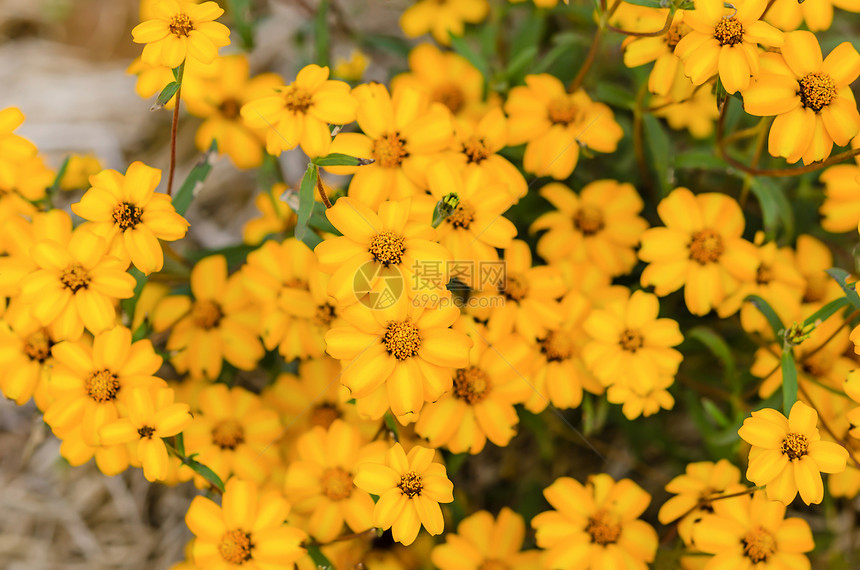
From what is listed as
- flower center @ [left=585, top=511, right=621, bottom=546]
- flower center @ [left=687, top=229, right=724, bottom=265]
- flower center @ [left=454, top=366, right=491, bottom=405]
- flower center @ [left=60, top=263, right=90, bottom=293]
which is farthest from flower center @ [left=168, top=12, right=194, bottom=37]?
flower center @ [left=585, top=511, right=621, bottom=546]

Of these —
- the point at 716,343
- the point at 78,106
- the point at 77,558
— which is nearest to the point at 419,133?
the point at 716,343

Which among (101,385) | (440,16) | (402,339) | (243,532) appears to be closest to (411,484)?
(402,339)

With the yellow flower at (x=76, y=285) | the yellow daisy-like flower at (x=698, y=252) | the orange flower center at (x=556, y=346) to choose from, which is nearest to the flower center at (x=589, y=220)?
the yellow daisy-like flower at (x=698, y=252)

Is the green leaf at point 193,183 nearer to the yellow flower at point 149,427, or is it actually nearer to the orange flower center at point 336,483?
the yellow flower at point 149,427

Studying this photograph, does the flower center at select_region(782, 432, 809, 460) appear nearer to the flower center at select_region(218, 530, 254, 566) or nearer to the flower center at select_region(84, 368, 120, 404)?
the flower center at select_region(218, 530, 254, 566)

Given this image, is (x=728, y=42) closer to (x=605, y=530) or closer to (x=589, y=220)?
(x=589, y=220)

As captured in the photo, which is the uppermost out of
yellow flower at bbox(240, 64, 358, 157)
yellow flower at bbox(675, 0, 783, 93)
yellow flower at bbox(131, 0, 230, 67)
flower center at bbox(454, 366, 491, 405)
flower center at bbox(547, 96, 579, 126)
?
yellow flower at bbox(675, 0, 783, 93)

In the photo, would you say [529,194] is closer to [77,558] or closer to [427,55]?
[427,55]

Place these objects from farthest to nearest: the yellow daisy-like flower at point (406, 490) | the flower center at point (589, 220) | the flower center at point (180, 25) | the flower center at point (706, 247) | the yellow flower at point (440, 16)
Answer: the yellow flower at point (440, 16), the flower center at point (589, 220), the flower center at point (706, 247), the flower center at point (180, 25), the yellow daisy-like flower at point (406, 490)
